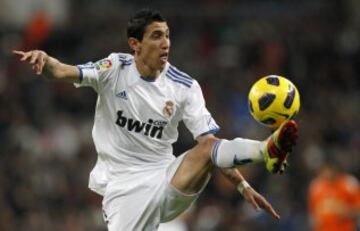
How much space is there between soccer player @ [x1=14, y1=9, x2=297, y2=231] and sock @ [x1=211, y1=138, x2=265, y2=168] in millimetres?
342

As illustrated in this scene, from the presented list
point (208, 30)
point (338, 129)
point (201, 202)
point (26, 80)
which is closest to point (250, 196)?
point (201, 202)

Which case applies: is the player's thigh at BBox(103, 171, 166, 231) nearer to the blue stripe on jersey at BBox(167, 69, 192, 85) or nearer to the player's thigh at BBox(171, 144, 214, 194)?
the player's thigh at BBox(171, 144, 214, 194)

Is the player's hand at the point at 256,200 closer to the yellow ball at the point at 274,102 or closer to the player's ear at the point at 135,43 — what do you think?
the yellow ball at the point at 274,102

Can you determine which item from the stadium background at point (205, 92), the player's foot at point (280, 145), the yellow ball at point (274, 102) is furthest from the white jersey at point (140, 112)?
the stadium background at point (205, 92)

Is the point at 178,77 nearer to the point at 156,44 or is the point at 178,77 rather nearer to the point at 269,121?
the point at 156,44

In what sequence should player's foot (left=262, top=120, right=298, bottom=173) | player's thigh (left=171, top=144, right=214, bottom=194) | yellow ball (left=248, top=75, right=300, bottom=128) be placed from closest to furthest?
player's foot (left=262, top=120, right=298, bottom=173) → yellow ball (left=248, top=75, right=300, bottom=128) → player's thigh (left=171, top=144, right=214, bottom=194)

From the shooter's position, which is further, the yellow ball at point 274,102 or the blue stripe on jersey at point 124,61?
the blue stripe on jersey at point 124,61

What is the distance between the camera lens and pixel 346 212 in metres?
12.3

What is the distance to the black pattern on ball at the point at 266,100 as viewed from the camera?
790 cm

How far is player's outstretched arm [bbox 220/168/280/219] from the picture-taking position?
8133mm

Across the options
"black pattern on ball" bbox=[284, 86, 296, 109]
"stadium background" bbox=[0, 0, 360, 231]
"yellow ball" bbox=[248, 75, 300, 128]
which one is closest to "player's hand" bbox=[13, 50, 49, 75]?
"yellow ball" bbox=[248, 75, 300, 128]

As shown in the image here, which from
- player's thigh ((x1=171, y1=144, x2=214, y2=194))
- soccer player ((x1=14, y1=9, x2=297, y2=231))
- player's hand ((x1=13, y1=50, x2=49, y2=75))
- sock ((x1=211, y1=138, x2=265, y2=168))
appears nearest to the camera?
player's hand ((x1=13, y1=50, x2=49, y2=75))

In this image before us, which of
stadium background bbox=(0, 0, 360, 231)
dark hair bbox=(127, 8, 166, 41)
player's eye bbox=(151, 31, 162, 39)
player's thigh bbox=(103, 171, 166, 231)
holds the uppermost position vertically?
dark hair bbox=(127, 8, 166, 41)

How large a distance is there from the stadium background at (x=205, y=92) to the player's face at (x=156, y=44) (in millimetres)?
4253
